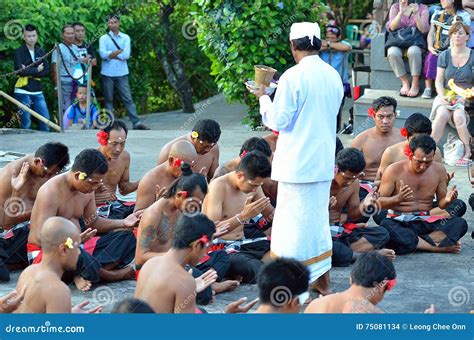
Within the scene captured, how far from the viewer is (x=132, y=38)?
639 inches

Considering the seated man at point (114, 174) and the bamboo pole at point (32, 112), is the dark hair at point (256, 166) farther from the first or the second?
the bamboo pole at point (32, 112)

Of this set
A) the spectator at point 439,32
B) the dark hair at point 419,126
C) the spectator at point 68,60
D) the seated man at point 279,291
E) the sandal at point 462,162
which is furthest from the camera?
the spectator at point 68,60

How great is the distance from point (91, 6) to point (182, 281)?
9.87 metres

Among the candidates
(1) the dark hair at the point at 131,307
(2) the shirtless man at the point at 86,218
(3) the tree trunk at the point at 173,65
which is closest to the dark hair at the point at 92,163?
(2) the shirtless man at the point at 86,218

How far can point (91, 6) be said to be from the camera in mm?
15398

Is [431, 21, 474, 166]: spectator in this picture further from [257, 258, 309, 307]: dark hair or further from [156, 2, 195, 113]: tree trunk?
[257, 258, 309, 307]: dark hair

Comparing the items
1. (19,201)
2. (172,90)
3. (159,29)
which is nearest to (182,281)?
(19,201)

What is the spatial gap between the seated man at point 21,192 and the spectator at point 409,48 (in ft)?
20.1

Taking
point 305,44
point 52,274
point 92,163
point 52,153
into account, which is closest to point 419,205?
point 305,44

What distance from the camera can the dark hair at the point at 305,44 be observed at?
734 centimetres

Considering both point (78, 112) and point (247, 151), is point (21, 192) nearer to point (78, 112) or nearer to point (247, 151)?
point (247, 151)

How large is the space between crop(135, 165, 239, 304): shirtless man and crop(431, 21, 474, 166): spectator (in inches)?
204

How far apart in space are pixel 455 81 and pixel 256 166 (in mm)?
5148

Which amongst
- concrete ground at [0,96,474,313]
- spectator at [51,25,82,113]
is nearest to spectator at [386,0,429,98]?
concrete ground at [0,96,474,313]
